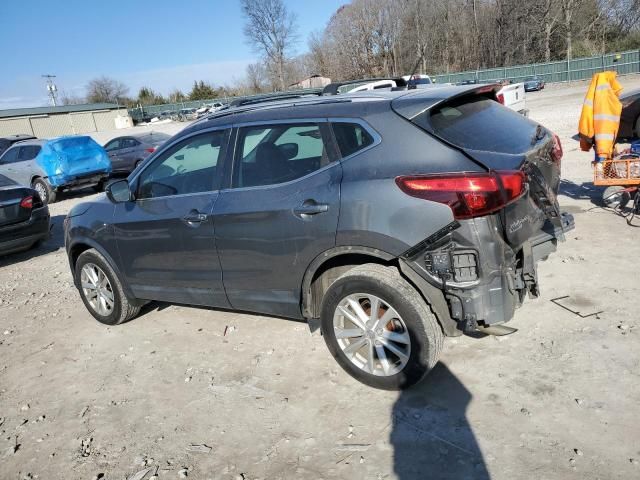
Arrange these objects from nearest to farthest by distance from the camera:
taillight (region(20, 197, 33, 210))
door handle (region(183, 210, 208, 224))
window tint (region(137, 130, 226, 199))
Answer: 1. door handle (region(183, 210, 208, 224))
2. window tint (region(137, 130, 226, 199))
3. taillight (region(20, 197, 33, 210))

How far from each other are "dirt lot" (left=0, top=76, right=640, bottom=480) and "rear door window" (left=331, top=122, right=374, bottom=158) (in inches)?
62.6

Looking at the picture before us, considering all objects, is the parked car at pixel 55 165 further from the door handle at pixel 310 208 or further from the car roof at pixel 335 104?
the door handle at pixel 310 208

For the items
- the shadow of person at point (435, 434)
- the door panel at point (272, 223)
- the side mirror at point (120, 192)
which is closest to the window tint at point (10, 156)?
the side mirror at point (120, 192)

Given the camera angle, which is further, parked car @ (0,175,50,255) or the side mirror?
parked car @ (0,175,50,255)

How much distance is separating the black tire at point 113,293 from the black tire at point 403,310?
2.44 metres

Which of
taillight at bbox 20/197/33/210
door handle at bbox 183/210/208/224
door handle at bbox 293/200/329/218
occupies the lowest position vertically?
taillight at bbox 20/197/33/210

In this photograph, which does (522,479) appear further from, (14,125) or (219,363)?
(14,125)

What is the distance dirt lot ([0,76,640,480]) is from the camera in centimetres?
274

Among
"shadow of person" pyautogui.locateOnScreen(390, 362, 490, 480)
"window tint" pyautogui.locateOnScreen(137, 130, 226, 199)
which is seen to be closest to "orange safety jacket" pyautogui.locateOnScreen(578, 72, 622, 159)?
"shadow of person" pyautogui.locateOnScreen(390, 362, 490, 480)

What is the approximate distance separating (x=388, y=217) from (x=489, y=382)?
1.30 metres

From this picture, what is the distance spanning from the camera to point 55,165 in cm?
1346

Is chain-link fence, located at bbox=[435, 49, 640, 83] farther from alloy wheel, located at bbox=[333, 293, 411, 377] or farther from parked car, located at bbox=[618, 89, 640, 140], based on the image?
alloy wheel, located at bbox=[333, 293, 411, 377]

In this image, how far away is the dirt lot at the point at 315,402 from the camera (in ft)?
9.00

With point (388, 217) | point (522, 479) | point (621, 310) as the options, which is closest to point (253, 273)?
point (388, 217)
